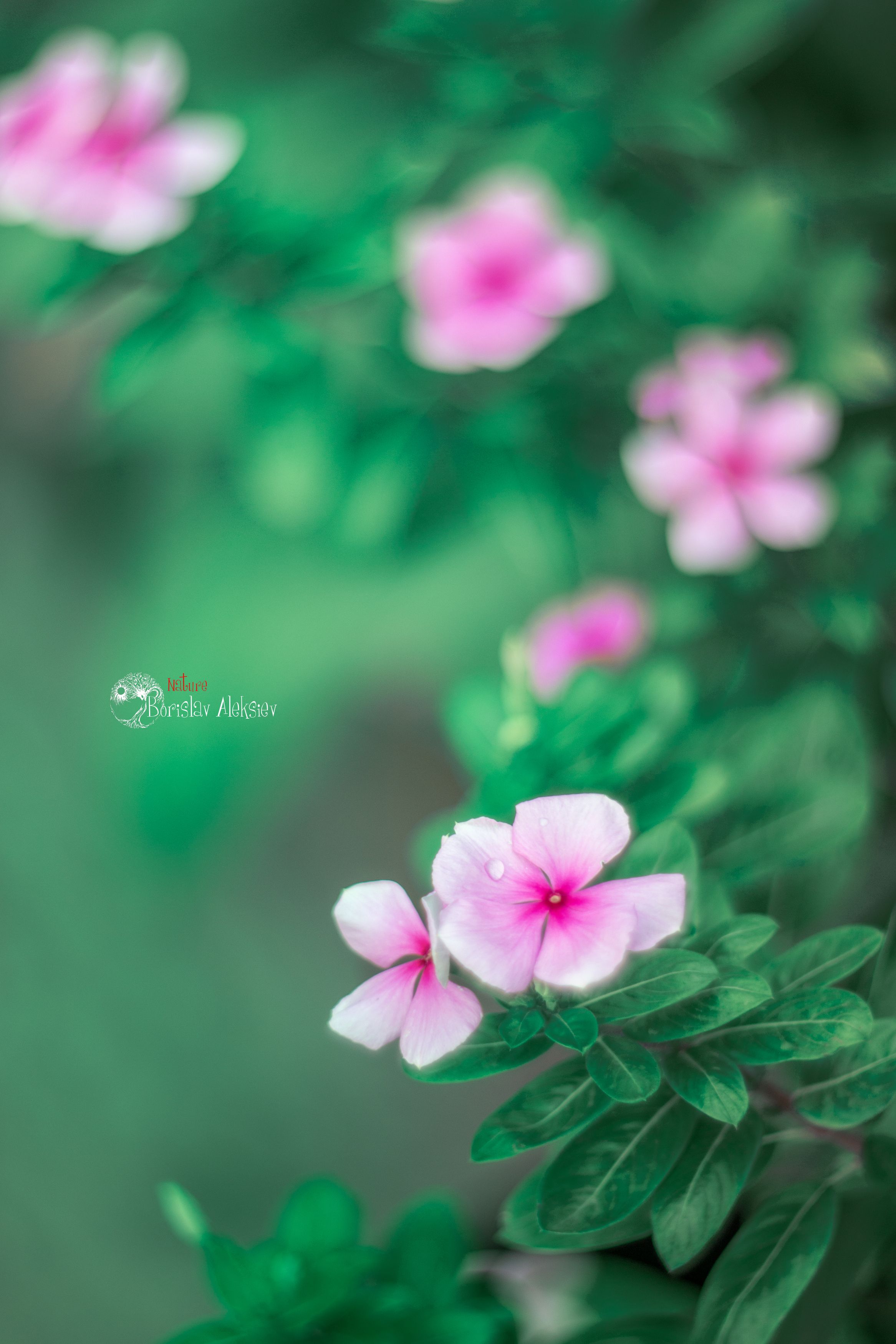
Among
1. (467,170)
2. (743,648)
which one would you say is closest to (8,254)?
(467,170)

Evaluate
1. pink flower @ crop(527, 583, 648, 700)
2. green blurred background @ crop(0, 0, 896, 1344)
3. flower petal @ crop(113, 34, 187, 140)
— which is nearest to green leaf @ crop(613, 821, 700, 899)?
pink flower @ crop(527, 583, 648, 700)

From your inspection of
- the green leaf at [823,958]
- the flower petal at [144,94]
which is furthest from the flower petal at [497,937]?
the flower petal at [144,94]

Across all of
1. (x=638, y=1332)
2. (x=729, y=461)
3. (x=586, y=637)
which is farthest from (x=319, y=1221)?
(x=729, y=461)

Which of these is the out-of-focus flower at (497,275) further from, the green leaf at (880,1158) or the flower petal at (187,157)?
the green leaf at (880,1158)

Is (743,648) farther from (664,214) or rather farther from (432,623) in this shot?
(664,214)

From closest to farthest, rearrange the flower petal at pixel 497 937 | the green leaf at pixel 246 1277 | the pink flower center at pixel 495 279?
the flower petal at pixel 497 937 → the green leaf at pixel 246 1277 → the pink flower center at pixel 495 279

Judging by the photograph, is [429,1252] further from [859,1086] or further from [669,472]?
[669,472]
